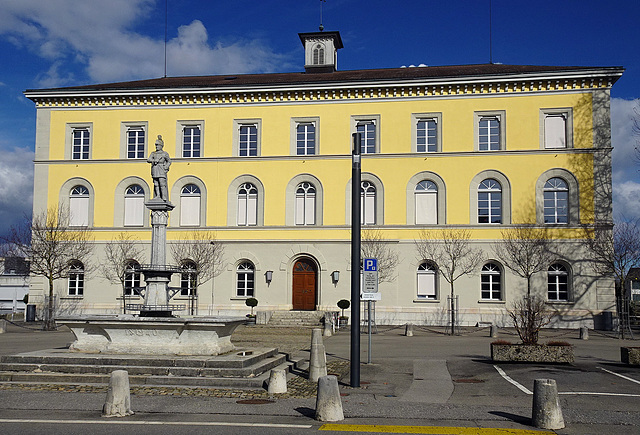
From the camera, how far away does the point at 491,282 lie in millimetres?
35812

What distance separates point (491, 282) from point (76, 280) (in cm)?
2332

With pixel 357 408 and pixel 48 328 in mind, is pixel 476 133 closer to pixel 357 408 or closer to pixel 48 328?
pixel 48 328

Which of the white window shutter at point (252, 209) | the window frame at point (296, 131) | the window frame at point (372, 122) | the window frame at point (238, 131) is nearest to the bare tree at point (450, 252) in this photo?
the window frame at point (372, 122)

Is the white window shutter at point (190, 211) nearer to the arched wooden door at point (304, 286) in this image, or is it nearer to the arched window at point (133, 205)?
the arched window at point (133, 205)

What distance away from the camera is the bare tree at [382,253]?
118 feet

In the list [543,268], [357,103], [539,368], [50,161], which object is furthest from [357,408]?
[50,161]

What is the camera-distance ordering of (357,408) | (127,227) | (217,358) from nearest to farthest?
(357,408)
(217,358)
(127,227)

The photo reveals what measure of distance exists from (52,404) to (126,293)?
2680cm

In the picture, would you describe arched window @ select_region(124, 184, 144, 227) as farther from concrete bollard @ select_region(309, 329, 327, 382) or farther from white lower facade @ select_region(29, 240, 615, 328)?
concrete bollard @ select_region(309, 329, 327, 382)

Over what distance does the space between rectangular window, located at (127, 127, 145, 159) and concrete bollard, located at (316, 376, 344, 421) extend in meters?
31.1

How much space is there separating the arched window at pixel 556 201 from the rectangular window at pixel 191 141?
63.8ft

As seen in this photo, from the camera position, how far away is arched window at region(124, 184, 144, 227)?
38.9 m

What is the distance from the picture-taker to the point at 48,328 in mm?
33031

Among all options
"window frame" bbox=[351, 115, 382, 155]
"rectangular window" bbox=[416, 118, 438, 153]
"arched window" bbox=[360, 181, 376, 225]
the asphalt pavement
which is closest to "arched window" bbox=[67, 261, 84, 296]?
"arched window" bbox=[360, 181, 376, 225]
